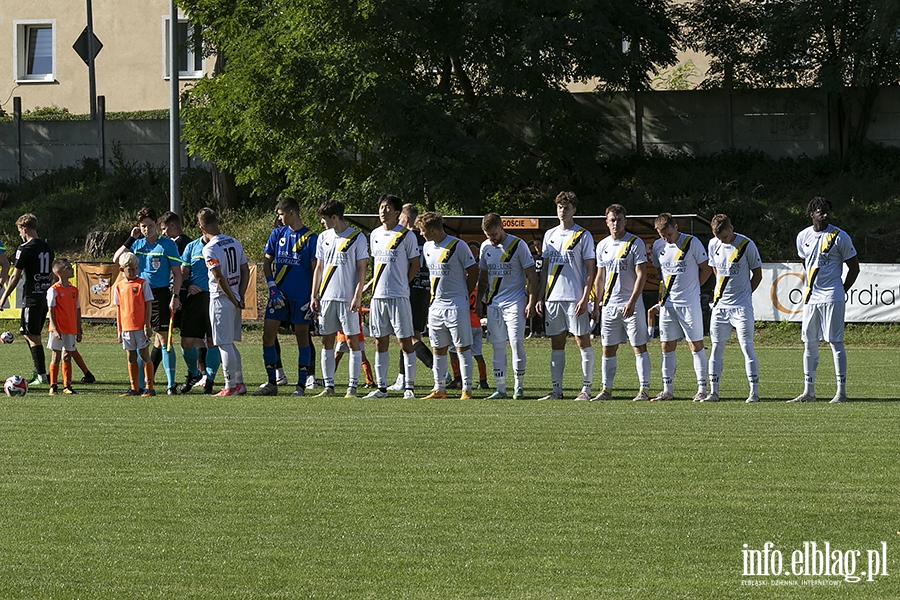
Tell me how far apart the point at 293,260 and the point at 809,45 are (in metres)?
25.7

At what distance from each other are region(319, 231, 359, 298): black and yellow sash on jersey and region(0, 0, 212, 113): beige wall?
34380mm

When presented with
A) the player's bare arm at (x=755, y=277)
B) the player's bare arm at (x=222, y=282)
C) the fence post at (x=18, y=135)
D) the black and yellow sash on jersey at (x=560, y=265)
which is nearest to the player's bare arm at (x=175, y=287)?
the player's bare arm at (x=222, y=282)

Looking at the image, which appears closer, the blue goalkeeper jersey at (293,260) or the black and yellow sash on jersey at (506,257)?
the black and yellow sash on jersey at (506,257)

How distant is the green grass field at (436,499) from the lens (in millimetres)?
6090

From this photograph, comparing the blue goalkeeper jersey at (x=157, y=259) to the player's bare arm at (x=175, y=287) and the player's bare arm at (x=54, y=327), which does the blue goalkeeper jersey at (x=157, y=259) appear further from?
the player's bare arm at (x=54, y=327)

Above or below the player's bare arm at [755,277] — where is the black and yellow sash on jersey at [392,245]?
above

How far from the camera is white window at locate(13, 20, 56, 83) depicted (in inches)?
1873

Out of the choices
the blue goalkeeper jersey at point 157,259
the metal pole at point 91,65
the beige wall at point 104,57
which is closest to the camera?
the blue goalkeeper jersey at point 157,259

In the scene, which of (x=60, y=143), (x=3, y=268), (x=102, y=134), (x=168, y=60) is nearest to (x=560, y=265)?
(x=3, y=268)

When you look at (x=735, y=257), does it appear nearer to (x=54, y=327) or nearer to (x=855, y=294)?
(x=54, y=327)

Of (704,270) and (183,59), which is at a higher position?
(183,59)

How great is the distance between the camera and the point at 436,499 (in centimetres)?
787

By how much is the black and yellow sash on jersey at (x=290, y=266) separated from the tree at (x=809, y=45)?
23.3 metres

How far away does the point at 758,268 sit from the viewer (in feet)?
44.8
